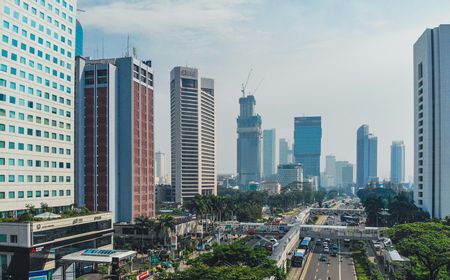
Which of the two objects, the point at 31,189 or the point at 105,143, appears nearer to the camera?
the point at 31,189

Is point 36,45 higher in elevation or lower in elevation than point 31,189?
higher

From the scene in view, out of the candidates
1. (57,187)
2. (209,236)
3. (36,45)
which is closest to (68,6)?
(36,45)

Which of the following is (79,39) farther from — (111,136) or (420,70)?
(420,70)

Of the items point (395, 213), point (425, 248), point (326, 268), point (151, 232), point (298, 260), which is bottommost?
point (326, 268)

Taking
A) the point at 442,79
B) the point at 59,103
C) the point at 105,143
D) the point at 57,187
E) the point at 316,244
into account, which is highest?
the point at 442,79

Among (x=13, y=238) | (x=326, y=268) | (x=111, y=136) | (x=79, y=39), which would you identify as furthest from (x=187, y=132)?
(x=13, y=238)

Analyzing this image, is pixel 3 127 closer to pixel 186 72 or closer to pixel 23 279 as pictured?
pixel 23 279

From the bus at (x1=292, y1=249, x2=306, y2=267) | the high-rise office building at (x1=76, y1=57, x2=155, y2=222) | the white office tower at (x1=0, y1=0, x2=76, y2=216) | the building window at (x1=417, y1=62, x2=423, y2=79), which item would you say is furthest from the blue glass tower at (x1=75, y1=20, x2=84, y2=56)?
the building window at (x1=417, y1=62, x2=423, y2=79)
